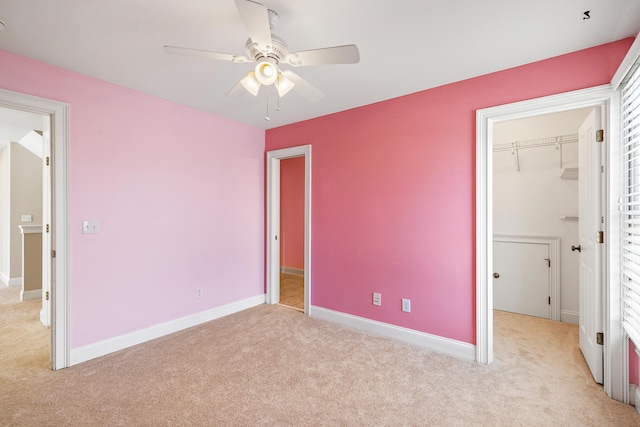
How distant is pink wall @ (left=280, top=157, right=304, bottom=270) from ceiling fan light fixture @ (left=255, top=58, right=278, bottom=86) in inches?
158

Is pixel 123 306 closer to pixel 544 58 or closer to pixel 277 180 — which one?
pixel 277 180

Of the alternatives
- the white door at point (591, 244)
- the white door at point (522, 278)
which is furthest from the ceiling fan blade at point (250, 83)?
the white door at point (522, 278)

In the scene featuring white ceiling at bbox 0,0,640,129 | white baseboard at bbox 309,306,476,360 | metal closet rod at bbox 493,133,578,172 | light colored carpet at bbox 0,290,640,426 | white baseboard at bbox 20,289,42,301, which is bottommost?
light colored carpet at bbox 0,290,640,426

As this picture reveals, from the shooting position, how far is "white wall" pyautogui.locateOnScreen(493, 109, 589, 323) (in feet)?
10.4

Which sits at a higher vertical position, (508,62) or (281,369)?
(508,62)

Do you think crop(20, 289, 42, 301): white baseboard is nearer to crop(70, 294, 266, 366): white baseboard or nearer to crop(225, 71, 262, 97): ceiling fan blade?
crop(70, 294, 266, 366): white baseboard

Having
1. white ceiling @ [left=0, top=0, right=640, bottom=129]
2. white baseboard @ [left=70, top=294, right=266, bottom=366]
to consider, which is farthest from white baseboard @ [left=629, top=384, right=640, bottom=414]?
white baseboard @ [left=70, top=294, right=266, bottom=366]

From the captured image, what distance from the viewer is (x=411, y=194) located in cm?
281

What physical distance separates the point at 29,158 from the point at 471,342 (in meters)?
6.71

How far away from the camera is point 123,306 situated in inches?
105

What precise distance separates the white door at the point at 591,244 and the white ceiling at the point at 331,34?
0.72m

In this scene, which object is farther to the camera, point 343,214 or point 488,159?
point 343,214

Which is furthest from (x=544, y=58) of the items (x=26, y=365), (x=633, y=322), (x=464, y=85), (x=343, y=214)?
(x=26, y=365)

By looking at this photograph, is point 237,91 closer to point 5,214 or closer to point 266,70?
point 266,70
